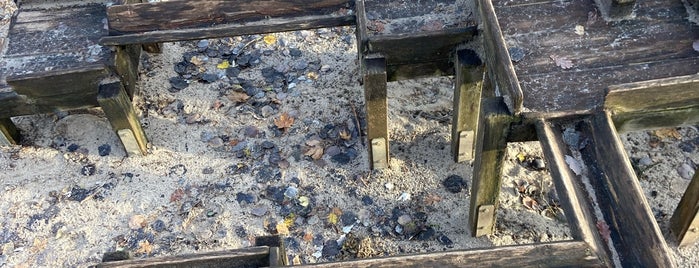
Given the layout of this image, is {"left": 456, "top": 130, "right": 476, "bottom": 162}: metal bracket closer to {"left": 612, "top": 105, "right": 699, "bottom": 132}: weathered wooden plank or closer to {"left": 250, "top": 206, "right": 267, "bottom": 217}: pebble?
{"left": 612, "top": 105, "right": 699, "bottom": 132}: weathered wooden plank

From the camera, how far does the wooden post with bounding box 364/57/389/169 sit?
166 inches

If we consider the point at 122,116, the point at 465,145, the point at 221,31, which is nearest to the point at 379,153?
the point at 465,145

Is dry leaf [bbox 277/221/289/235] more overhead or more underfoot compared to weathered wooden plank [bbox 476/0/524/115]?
more underfoot

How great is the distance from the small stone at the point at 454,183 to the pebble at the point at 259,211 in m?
1.47

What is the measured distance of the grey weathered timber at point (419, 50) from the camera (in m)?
4.20

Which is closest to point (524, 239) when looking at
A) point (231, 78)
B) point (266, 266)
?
point (266, 266)

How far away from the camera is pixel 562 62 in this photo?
3768mm

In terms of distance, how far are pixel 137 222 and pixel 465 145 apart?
8.84 ft

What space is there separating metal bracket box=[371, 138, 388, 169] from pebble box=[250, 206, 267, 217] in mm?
968

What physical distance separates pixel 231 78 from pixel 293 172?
54.3 inches

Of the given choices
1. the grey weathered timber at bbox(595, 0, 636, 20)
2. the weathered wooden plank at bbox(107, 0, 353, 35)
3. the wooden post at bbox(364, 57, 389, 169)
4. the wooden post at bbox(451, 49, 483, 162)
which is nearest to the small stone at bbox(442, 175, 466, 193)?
the wooden post at bbox(451, 49, 483, 162)

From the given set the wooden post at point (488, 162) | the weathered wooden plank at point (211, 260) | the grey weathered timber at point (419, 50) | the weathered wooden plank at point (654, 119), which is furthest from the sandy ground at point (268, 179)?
the weathered wooden plank at point (211, 260)

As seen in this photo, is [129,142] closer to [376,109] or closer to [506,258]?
[376,109]

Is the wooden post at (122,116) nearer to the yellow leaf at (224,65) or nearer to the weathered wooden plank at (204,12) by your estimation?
the weathered wooden plank at (204,12)
